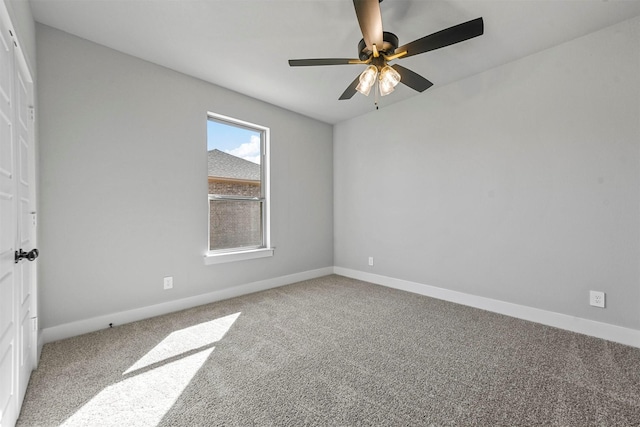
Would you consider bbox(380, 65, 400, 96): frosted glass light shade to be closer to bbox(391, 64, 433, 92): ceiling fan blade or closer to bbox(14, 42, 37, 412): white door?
bbox(391, 64, 433, 92): ceiling fan blade

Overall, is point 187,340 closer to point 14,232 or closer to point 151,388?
point 151,388

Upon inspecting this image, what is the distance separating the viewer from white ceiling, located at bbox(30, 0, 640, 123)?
2.04 metres

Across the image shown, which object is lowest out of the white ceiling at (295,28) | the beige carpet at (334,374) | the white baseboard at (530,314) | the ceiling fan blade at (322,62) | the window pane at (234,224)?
the beige carpet at (334,374)

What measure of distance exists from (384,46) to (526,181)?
193cm

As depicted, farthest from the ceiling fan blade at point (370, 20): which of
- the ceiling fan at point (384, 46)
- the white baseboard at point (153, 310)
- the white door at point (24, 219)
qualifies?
the white baseboard at point (153, 310)

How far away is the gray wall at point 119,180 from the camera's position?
2299 mm

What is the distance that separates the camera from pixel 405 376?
181 cm

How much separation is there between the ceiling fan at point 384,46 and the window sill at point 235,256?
221 cm


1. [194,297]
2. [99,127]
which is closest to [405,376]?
[194,297]

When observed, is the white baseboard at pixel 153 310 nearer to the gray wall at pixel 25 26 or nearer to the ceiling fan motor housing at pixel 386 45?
the gray wall at pixel 25 26

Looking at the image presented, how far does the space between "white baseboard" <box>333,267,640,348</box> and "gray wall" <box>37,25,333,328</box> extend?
206 centimetres

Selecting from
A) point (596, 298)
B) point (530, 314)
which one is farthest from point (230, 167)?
point (596, 298)

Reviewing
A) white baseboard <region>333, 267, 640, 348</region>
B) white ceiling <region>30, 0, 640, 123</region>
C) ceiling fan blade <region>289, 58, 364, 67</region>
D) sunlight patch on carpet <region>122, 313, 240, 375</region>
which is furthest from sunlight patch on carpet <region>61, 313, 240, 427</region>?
white ceiling <region>30, 0, 640, 123</region>

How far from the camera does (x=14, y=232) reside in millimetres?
1422
